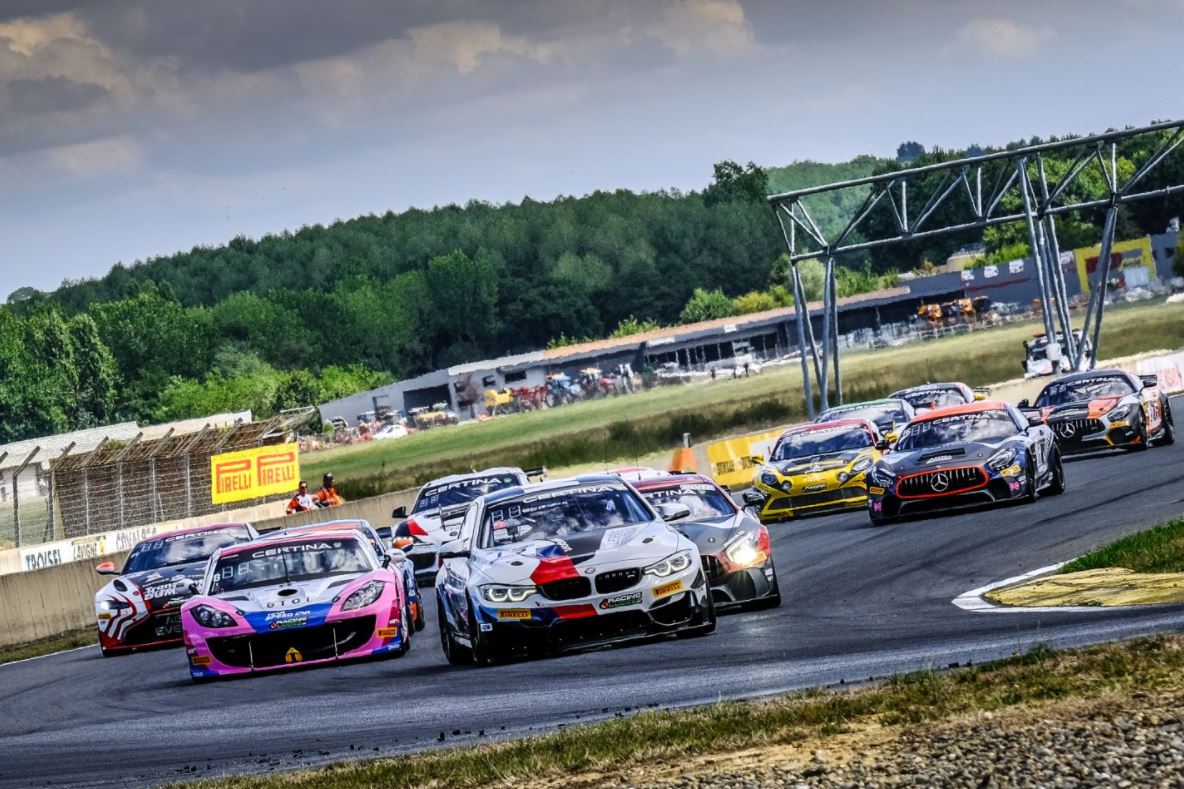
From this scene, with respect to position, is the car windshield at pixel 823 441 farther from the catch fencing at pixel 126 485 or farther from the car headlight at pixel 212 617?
the catch fencing at pixel 126 485

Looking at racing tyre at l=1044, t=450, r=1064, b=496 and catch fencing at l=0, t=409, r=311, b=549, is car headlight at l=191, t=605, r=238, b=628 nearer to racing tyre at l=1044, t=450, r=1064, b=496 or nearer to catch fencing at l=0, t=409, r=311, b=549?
racing tyre at l=1044, t=450, r=1064, b=496

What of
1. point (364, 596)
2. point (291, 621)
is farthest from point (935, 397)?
point (291, 621)

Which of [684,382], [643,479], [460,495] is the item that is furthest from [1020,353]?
[643,479]

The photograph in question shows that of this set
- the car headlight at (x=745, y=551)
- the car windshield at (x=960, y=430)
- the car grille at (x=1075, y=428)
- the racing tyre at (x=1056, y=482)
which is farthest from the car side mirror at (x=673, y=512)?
the car grille at (x=1075, y=428)

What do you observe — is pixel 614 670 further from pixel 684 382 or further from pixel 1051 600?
pixel 684 382

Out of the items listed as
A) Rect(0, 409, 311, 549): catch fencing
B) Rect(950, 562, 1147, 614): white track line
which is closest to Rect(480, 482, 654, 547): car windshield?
Rect(950, 562, 1147, 614): white track line

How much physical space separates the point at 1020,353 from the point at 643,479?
60.3m

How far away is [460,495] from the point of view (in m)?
26.1

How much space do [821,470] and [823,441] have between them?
1.30ft

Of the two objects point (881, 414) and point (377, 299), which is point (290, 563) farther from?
point (377, 299)

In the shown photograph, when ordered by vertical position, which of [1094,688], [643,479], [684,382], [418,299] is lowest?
[1094,688]

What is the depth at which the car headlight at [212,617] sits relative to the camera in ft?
51.9

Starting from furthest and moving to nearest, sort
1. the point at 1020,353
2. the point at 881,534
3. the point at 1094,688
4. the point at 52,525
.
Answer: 1. the point at 1020,353
2. the point at 52,525
3. the point at 881,534
4. the point at 1094,688

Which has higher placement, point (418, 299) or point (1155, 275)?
point (418, 299)
